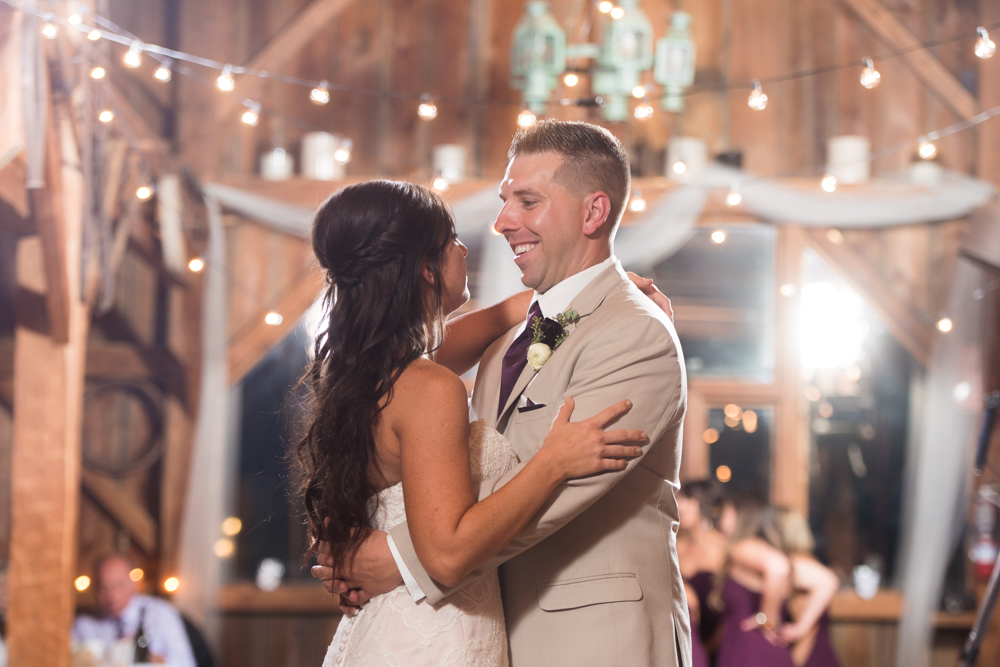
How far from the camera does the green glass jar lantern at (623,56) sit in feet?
16.7

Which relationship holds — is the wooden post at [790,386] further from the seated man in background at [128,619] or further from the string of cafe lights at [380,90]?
the seated man in background at [128,619]

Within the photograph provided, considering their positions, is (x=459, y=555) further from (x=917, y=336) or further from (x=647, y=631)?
(x=917, y=336)

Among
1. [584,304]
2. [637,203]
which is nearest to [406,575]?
[584,304]

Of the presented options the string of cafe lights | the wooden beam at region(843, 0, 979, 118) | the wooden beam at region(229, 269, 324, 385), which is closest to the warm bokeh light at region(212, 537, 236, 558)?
the wooden beam at region(229, 269, 324, 385)

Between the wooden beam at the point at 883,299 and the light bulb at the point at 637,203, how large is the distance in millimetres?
1175

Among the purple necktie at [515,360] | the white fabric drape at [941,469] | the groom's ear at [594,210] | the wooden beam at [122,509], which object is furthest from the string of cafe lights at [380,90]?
the purple necktie at [515,360]

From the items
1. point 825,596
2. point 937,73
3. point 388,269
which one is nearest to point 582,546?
point 388,269

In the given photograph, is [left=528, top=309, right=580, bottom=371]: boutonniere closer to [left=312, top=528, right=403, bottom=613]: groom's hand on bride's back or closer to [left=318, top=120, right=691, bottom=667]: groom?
[left=318, top=120, right=691, bottom=667]: groom

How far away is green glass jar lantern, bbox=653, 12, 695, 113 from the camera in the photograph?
16.9ft

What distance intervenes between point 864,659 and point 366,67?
4484 mm

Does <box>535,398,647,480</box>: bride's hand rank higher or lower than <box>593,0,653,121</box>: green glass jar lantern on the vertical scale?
lower

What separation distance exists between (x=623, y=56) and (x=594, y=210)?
3.39 meters

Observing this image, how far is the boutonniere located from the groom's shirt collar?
0.22 ft

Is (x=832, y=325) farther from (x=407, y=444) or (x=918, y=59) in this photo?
(x=407, y=444)
